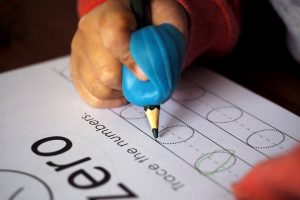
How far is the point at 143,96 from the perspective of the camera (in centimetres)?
35

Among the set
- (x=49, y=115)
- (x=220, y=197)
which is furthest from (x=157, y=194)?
(x=49, y=115)

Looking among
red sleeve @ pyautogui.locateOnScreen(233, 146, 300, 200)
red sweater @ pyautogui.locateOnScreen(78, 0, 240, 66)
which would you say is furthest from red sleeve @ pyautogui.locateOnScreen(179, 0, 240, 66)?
red sleeve @ pyautogui.locateOnScreen(233, 146, 300, 200)

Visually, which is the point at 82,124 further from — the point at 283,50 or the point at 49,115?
the point at 283,50

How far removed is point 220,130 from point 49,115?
16 cm

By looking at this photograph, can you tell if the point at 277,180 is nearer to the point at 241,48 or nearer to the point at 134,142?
the point at 134,142

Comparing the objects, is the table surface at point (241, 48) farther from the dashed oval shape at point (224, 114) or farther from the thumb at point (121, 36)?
the thumb at point (121, 36)

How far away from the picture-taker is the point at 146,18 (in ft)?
1.22

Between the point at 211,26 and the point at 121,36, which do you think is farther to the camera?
the point at 211,26

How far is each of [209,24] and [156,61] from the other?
0.45ft

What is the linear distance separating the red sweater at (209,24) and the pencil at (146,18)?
0.04 m

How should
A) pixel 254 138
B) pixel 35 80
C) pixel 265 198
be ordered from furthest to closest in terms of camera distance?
pixel 35 80 → pixel 254 138 → pixel 265 198

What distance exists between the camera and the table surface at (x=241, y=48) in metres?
0.47

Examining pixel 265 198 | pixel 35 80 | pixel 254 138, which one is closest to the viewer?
pixel 265 198

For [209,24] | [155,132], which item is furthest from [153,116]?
[209,24]
